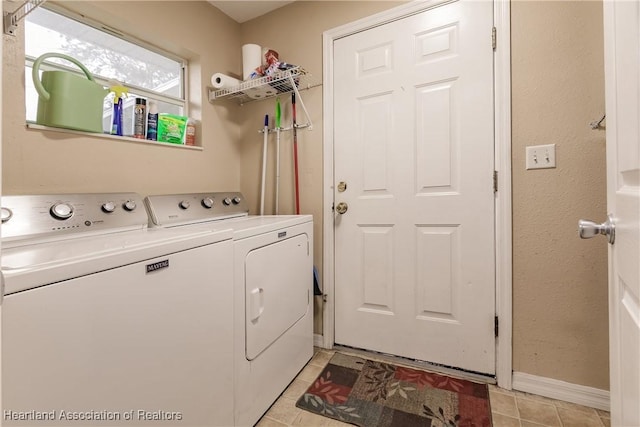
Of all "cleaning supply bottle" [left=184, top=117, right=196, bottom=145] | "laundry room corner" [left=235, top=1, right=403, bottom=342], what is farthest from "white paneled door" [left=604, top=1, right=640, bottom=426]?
"cleaning supply bottle" [left=184, top=117, right=196, bottom=145]

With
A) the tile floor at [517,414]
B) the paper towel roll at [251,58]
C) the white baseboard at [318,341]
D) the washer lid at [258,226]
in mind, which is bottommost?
the tile floor at [517,414]

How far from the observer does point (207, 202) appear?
6.07 feet

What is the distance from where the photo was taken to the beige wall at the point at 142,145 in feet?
4.28

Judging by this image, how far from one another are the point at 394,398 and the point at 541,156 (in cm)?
140

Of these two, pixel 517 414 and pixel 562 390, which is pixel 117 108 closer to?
pixel 517 414

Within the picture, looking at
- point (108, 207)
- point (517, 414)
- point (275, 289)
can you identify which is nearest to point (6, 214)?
point (108, 207)

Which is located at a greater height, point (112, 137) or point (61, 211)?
point (112, 137)

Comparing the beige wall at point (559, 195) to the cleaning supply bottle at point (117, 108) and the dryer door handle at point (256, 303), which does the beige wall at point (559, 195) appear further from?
the cleaning supply bottle at point (117, 108)

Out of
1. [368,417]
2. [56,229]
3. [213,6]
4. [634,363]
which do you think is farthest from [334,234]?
[213,6]

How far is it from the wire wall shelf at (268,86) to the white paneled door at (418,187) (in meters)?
0.25

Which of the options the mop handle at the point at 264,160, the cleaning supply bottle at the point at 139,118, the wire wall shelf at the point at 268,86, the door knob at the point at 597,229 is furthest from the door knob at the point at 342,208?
the door knob at the point at 597,229

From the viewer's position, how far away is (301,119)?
214 centimetres

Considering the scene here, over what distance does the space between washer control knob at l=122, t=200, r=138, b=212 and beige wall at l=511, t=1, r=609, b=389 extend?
6.10 ft

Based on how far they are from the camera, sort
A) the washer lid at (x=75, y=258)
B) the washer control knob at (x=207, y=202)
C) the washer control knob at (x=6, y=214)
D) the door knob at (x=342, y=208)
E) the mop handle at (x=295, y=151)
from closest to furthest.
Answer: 1. the washer lid at (x=75, y=258)
2. the washer control knob at (x=6, y=214)
3. the washer control knob at (x=207, y=202)
4. the door knob at (x=342, y=208)
5. the mop handle at (x=295, y=151)
